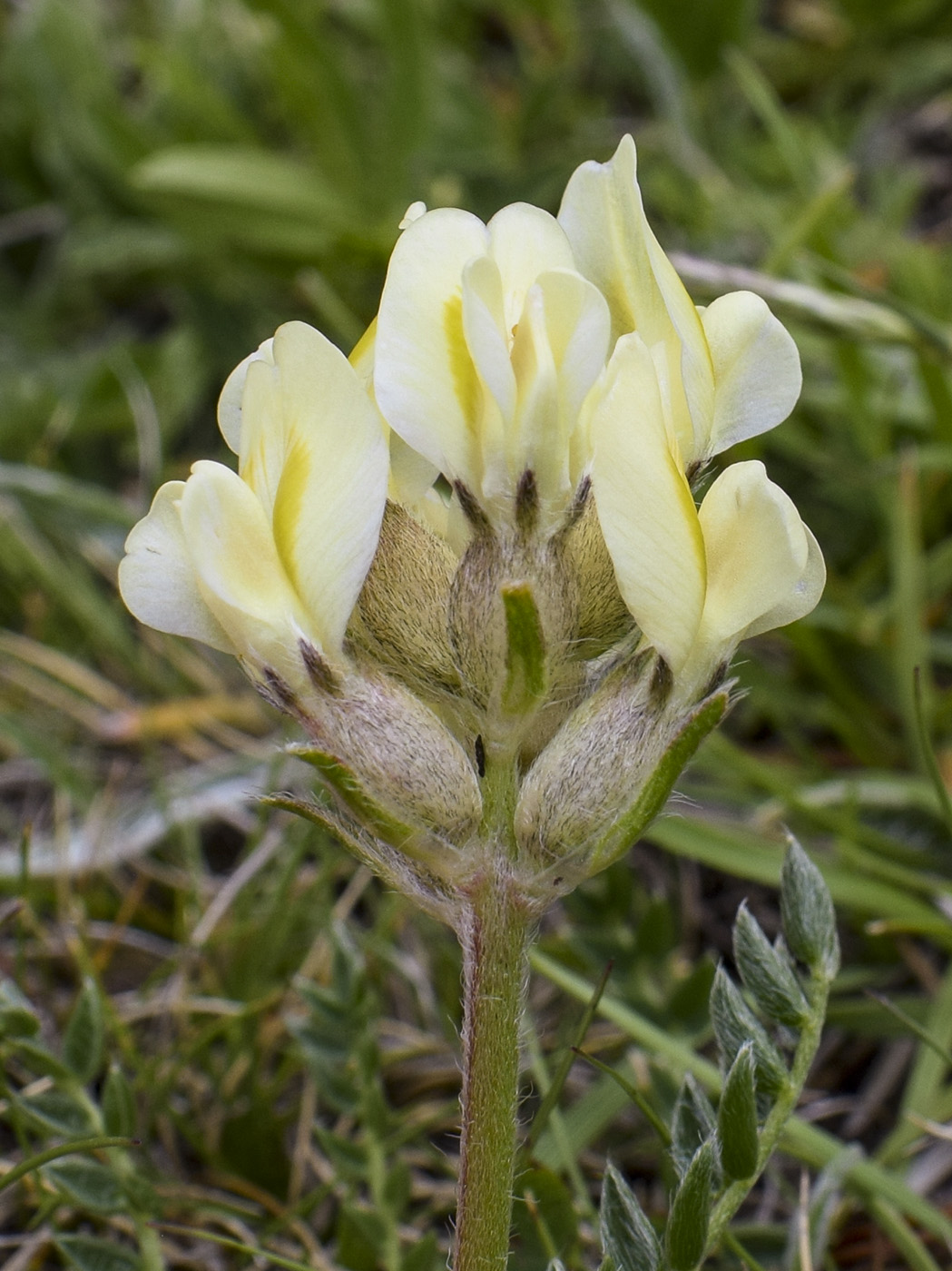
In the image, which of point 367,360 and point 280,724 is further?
point 280,724

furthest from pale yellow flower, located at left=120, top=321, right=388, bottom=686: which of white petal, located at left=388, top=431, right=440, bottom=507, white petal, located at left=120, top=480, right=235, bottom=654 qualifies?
white petal, located at left=388, top=431, right=440, bottom=507

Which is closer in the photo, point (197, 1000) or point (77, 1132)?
point (77, 1132)

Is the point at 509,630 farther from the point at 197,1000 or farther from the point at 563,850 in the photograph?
the point at 197,1000

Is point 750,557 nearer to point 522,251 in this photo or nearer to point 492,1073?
point 522,251

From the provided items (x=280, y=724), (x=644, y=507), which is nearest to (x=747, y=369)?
(x=644, y=507)

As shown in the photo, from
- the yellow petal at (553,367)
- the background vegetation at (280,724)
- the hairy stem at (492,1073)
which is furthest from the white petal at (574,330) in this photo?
the background vegetation at (280,724)

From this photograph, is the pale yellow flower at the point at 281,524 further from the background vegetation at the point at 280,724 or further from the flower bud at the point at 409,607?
the background vegetation at the point at 280,724

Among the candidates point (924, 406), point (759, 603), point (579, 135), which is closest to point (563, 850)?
point (759, 603)
